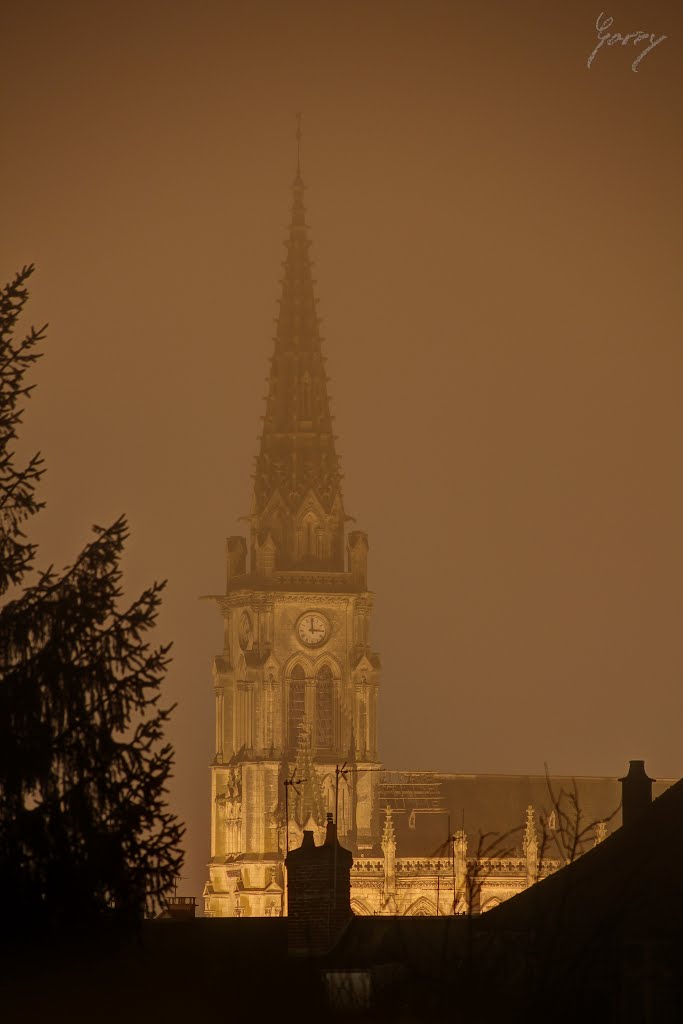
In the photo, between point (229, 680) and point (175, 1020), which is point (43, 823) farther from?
point (229, 680)

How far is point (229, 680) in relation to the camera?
15400 cm

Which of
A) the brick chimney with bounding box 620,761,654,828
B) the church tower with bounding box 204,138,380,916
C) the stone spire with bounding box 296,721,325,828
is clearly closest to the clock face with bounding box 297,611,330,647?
the church tower with bounding box 204,138,380,916

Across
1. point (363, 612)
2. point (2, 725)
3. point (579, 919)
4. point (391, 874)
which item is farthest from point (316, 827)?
point (2, 725)

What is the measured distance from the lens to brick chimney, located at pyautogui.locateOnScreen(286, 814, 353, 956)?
50.7 metres

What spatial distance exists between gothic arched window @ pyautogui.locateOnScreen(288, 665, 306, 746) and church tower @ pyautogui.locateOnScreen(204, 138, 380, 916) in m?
0.05

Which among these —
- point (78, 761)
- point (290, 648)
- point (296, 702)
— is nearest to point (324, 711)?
point (296, 702)

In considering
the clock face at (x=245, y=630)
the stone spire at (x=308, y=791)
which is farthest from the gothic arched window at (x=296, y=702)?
the stone spire at (x=308, y=791)

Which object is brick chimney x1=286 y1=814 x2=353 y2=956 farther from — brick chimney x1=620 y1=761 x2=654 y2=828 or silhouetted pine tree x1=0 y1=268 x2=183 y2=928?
silhouetted pine tree x1=0 y1=268 x2=183 y2=928

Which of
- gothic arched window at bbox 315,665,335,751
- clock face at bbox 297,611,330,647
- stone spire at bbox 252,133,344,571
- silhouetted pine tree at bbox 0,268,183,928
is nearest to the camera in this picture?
silhouetted pine tree at bbox 0,268,183,928

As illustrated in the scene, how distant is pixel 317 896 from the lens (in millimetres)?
52344

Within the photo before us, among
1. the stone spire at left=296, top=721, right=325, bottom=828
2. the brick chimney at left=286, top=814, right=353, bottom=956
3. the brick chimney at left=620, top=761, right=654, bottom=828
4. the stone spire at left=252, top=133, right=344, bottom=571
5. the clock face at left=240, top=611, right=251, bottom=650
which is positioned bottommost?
the brick chimney at left=286, top=814, right=353, bottom=956

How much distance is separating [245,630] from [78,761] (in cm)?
11731

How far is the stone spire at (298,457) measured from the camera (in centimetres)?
15512

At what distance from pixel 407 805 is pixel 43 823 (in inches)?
4734
